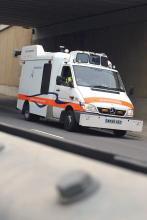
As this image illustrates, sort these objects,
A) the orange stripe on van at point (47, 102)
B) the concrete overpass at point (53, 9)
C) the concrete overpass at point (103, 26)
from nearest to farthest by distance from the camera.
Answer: the orange stripe on van at point (47, 102)
the concrete overpass at point (103, 26)
the concrete overpass at point (53, 9)

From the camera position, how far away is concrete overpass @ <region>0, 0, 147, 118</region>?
2791 cm

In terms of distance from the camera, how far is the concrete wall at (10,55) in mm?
43291

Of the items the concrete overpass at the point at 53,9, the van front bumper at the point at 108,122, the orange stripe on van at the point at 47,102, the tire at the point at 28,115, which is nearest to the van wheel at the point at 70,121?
the orange stripe on van at the point at 47,102

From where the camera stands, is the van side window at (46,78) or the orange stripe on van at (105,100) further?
the van side window at (46,78)

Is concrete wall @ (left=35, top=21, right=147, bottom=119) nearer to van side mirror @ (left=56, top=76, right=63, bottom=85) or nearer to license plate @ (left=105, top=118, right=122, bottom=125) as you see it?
van side mirror @ (left=56, top=76, right=63, bottom=85)

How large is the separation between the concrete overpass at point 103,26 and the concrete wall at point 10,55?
20.0 feet

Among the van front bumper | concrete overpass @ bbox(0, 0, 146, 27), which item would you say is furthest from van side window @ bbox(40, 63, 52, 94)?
concrete overpass @ bbox(0, 0, 146, 27)

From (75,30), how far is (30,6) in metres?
4.21

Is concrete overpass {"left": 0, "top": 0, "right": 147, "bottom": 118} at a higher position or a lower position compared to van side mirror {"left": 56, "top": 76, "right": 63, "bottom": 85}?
higher

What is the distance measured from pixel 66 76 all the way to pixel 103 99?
75.6 inches

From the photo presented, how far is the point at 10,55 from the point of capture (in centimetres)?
4653

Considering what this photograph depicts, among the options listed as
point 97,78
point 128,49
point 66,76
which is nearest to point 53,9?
point 128,49

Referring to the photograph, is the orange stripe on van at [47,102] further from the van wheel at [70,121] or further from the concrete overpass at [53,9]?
the concrete overpass at [53,9]

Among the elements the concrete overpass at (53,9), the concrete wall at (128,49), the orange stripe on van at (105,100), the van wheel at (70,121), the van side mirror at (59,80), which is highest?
the concrete overpass at (53,9)
